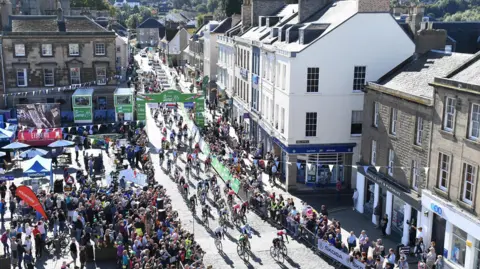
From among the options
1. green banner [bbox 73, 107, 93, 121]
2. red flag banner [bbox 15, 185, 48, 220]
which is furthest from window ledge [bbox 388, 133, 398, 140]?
green banner [bbox 73, 107, 93, 121]

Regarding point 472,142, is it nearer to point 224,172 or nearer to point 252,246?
point 252,246

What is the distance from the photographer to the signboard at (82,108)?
168ft

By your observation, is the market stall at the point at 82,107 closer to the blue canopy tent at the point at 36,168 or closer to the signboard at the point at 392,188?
the blue canopy tent at the point at 36,168

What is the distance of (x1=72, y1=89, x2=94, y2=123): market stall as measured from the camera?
51250mm

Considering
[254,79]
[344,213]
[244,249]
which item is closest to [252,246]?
[244,249]

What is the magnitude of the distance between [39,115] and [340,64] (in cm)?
2834

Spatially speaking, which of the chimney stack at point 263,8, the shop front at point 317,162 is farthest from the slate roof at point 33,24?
the shop front at point 317,162

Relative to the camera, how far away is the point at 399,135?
93.3 feet

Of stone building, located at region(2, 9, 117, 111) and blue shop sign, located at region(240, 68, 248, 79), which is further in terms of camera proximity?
stone building, located at region(2, 9, 117, 111)

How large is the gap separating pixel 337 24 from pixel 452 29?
88.1ft

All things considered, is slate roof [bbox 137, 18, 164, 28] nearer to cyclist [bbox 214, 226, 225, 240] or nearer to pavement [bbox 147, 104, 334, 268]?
pavement [bbox 147, 104, 334, 268]

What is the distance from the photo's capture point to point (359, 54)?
35031 millimetres

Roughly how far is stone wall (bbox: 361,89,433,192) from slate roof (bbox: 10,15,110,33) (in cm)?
3273

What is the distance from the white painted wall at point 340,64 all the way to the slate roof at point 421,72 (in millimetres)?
1997
